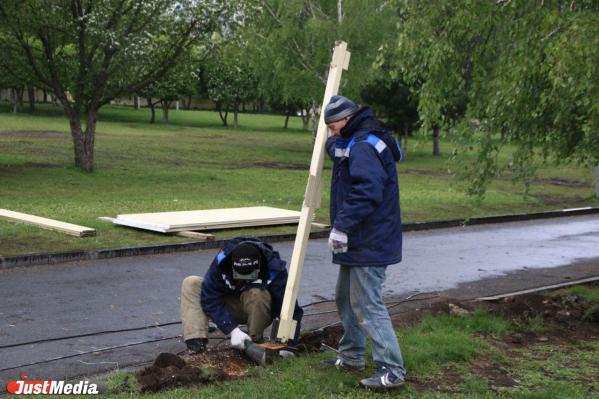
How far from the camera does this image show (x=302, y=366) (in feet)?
19.4

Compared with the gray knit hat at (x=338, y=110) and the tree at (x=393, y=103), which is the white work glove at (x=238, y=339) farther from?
the tree at (x=393, y=103)

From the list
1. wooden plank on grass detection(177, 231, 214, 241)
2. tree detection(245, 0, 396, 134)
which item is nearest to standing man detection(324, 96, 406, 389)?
wooden plank on grass detection(177, 231, 214, 241)

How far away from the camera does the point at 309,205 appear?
19.9 ft

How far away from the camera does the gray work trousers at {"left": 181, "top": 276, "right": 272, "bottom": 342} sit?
634cm

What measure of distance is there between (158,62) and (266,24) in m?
12.0

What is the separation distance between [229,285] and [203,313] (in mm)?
291

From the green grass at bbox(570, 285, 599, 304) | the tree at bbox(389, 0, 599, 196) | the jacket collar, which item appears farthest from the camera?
the green grass at bbox(570, 285, 599, 304)

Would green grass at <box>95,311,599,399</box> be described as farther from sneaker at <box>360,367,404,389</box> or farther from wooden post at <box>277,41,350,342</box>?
wooden post at <box>277,41,350,342</box>

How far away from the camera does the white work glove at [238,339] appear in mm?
6078

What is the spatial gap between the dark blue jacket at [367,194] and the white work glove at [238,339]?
3.17ft

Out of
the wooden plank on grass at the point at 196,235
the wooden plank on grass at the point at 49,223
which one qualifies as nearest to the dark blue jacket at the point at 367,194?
the wooden plank on grass at the point at 196,235

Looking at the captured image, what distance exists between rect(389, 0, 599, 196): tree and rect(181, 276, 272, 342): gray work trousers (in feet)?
11.0

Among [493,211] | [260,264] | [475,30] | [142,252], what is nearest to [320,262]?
[142,252]

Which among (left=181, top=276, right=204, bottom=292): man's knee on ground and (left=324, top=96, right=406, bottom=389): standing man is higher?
(left=324, top=96, right=406, bottom=389): standing man
